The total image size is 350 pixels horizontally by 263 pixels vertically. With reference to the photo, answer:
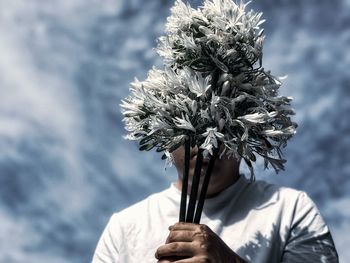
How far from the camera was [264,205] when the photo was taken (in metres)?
4.34

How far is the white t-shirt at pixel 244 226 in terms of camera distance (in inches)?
161

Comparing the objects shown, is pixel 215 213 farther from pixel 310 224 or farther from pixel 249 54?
pixel 249 54

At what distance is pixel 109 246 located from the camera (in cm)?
454

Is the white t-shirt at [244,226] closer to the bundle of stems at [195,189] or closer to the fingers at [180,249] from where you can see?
the bundle of stems at [195,189]

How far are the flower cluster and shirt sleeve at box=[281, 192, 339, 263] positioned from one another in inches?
20.3

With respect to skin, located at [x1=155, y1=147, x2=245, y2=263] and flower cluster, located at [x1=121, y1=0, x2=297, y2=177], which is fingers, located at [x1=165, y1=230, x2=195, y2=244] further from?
flower cluster, located at [x1=121, y1=0, x2=297, y2=177]

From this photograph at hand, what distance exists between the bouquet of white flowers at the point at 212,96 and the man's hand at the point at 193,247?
142mm

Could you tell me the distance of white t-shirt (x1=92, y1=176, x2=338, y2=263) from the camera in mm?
4086

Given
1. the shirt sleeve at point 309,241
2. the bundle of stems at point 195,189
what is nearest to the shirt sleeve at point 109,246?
the bundle of stems at point 195,189

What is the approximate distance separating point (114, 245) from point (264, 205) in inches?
37.7

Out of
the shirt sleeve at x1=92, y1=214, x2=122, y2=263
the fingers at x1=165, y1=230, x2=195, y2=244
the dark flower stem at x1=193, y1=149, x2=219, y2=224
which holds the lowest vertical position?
the fingers at x1=165, y1=230, x2=195, y2=244

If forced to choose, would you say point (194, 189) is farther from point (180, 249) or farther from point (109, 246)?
point (109, 246)

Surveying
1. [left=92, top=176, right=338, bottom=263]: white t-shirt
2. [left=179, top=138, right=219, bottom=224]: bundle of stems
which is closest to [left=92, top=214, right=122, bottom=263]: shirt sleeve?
[left=92, top=176, right=338, bottom=263]: white t-shirt

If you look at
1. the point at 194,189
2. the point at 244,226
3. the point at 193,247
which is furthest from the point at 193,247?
the point at 244,226
